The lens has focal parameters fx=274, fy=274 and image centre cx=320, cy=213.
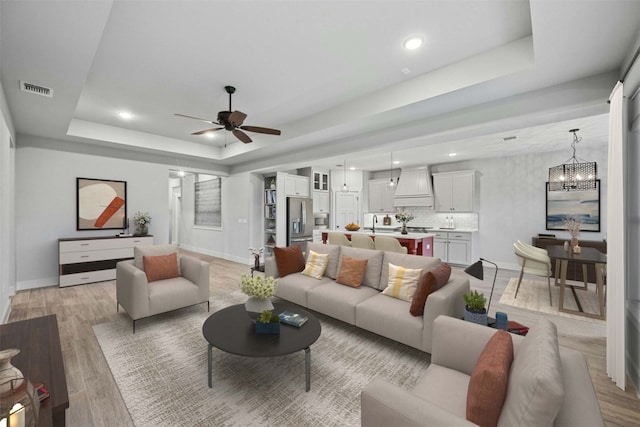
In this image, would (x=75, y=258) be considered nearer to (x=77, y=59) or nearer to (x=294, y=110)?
(x=77, y=59)

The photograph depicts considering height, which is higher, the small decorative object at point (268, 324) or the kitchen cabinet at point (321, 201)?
the kitchen cabinet at point (321, 201)

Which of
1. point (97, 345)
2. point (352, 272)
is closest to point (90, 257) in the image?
point (97, 345)

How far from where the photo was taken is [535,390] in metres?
0.92

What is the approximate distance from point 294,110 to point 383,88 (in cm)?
139

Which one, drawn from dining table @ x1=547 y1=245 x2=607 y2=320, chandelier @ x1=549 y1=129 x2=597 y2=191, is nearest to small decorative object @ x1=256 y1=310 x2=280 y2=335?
dining table @ x1=547 y1=245 x2=607 y2=320

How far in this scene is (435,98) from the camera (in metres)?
3.16

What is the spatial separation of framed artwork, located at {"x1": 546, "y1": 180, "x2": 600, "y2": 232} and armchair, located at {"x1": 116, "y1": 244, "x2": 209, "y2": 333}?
705 centimetres

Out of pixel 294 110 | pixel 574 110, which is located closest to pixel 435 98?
pixel 574 110

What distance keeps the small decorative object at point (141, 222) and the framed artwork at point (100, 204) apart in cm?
21

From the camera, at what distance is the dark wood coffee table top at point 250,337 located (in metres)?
2.01

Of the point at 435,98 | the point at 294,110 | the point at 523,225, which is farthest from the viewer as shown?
the point at 523,225

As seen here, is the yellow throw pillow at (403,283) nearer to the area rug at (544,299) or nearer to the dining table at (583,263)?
the area rug at (544,299)

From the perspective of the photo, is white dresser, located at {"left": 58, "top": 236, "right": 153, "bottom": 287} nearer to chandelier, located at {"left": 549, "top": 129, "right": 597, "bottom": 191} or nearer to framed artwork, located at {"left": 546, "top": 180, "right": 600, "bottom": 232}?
chandelier, located at {"left": 549, "top": 129, "right": 597, "bottom": 191}

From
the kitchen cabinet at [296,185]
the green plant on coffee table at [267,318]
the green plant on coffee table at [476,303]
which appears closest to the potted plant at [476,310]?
the green plant on coffee table at [476,303]
